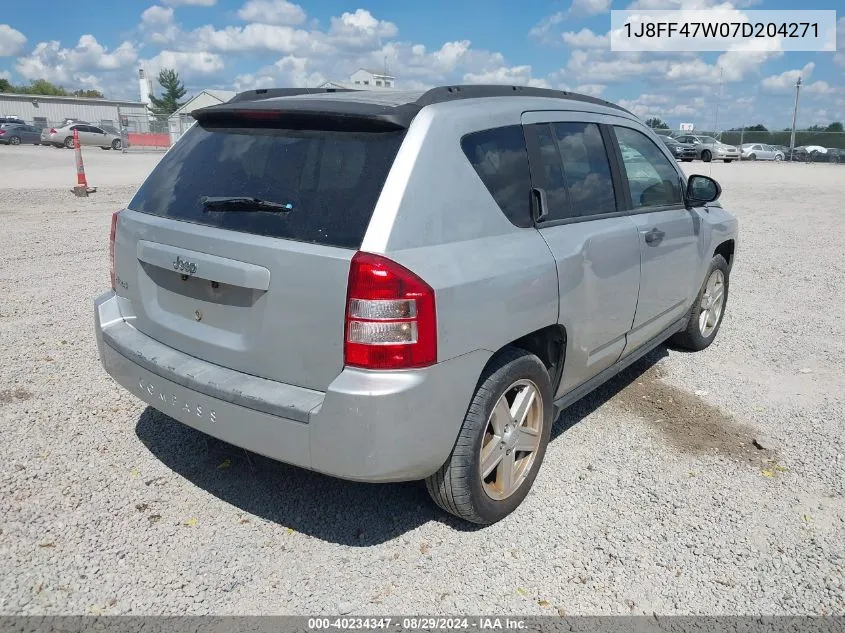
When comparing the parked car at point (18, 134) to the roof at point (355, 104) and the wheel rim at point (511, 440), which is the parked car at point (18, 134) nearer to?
the roof at point (355, 104)

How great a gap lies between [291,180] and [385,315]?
755mm

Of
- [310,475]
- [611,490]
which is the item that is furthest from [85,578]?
[611,490]

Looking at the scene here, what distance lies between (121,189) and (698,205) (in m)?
14.5

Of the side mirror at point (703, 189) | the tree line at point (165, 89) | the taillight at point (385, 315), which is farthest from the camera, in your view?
the tree line at point (165, 89)

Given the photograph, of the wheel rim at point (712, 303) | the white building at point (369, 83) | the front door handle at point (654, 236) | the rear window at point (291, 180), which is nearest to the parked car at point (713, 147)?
the white building at point (369, 83)

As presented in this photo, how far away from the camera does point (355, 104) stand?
9.52 feet

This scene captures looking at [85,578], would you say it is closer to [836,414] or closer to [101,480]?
[101,480]

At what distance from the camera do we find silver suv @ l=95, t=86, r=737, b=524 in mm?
2553

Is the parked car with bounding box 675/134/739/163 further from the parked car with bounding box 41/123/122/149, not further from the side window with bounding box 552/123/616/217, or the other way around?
the side window with bounding box 552/123/616/217

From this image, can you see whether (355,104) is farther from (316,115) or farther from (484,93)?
(484,93)

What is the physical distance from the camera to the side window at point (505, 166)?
9.77 feet

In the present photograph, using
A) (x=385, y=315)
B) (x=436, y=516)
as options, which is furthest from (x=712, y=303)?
(x=385, y=315)

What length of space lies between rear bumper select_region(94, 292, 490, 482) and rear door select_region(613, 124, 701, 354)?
182cm

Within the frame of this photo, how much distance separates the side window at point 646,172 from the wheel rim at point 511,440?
1607mm
